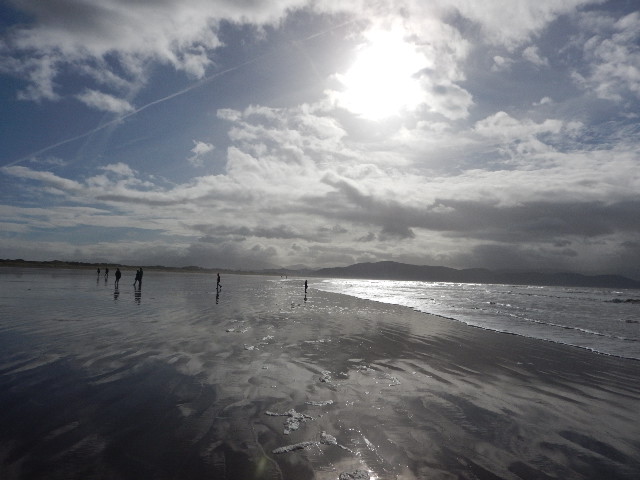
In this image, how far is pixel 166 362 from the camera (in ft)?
37.9

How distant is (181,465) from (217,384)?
13.9 ft

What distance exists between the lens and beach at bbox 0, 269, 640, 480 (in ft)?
19.3

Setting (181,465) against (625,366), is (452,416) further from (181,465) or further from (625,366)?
(625,366)

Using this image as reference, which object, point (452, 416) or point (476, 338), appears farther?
point (476, 338)

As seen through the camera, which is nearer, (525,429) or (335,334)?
(525,429)

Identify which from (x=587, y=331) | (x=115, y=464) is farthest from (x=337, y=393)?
(x=587, y=331)

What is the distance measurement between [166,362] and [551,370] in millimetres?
14151

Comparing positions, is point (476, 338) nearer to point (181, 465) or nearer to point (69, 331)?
point (181, 465)

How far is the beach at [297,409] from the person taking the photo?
5887 millimetres

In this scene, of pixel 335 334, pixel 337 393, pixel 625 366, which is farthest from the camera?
pixel 335 334

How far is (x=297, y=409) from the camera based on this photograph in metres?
8.30

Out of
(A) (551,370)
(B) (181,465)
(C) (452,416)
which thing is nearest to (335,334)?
(A) (551,370)

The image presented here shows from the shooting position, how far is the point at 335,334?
62.6ft

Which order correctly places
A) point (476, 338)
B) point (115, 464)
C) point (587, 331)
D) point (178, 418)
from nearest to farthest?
point (115, 464), point (178, 418), point (476, 338), point (587, 331)
